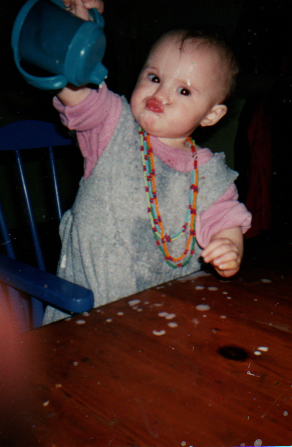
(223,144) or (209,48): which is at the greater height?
(209,48)

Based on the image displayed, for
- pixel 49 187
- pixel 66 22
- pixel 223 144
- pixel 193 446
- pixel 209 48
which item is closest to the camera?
pixel 193 446

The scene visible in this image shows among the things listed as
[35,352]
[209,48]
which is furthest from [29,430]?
[209,48]

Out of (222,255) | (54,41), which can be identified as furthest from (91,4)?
(222,255)

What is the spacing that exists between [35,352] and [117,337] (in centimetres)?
9

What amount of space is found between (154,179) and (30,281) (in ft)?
0.99

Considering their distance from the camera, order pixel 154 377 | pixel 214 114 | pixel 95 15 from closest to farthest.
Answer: pixel 154 377
pixel 95 15
pixel 214 114

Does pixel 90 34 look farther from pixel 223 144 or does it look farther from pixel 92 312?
pixel 223 144

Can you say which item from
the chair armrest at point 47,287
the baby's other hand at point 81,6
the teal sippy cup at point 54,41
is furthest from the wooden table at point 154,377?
the baby's other hand at point 81,6

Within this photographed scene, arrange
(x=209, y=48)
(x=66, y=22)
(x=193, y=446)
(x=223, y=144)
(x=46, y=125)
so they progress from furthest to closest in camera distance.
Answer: (x=223, y=144)
(x=46, y=125)
(x=209, y=48)
(x=66, y=22)
(x=193, y=446)

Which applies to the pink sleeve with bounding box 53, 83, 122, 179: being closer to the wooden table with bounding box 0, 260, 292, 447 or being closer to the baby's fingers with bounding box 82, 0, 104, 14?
the baby's fingers with bounding box 82, 0, 104, 14

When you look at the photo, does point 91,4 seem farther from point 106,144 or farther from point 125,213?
point 125,213

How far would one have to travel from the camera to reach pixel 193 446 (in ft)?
0.90

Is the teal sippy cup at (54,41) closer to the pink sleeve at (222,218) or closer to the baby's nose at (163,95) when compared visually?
the baby's nose at (163,95)

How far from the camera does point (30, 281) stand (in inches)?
21.1
